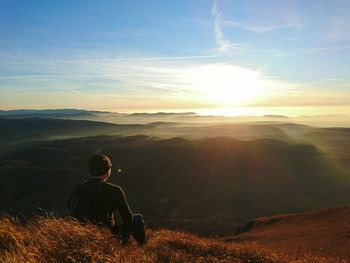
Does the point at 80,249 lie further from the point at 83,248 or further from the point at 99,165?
the point at 99,165

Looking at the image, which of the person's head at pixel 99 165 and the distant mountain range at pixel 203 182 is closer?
the person's head at pixel 99 165

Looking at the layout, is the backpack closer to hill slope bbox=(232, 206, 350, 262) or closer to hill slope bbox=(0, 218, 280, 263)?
hill slope bbox=(0, 218, 280, 263)

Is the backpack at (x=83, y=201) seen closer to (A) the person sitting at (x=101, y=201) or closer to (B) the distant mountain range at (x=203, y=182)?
(A) the person sitting at (x=101, y=201)

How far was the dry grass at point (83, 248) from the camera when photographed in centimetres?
481

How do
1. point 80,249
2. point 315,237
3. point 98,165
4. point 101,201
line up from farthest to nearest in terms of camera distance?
point 315,237 < point 101,201 < point 98,165 < point 80,249

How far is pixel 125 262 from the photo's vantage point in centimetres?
485

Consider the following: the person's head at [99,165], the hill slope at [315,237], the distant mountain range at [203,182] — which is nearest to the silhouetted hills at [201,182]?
the distant mountain range at [203,182]

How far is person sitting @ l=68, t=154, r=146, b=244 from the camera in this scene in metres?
6.15

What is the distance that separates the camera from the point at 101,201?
624cm

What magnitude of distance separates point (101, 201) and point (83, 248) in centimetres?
134

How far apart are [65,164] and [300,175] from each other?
50.2m

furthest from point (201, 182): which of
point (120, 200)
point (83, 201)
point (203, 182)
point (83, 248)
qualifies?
point (83, 248)

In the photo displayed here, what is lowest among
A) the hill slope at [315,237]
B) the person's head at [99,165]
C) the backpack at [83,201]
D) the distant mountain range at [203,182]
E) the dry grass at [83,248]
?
the distant mountain range at [203,182]

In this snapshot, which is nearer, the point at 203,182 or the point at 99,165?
the point at 99,165
